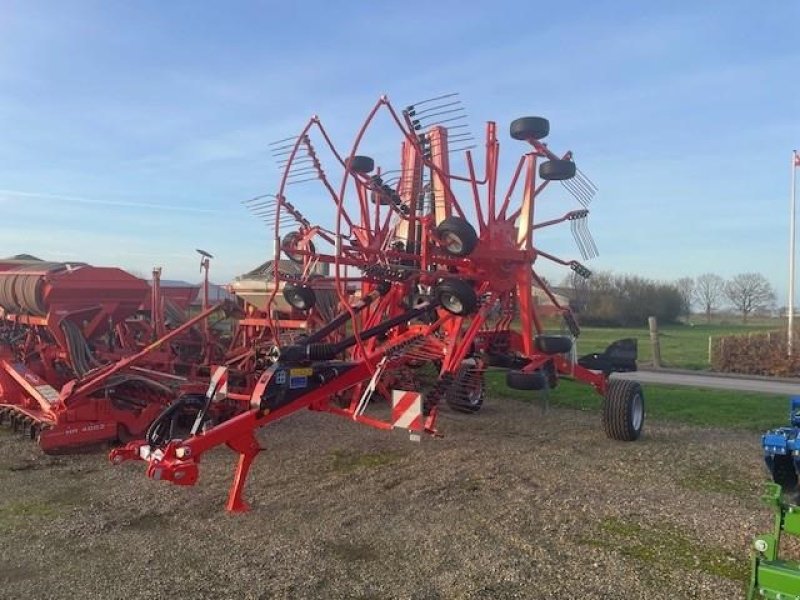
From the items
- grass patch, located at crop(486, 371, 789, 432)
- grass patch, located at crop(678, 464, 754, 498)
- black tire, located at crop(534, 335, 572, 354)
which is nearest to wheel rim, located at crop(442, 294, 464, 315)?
black tire, located at crop(534, 335, 572, 354)

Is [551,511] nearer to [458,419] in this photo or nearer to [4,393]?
[458,419]

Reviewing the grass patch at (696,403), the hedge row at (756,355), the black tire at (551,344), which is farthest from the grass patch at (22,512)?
the hedge row at (756,355)

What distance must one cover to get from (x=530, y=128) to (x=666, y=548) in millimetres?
4889

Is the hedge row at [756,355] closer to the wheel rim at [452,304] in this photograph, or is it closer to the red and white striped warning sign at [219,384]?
the wheel rim at [452,304]

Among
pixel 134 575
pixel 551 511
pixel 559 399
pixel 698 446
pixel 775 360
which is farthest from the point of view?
pixel 775 360

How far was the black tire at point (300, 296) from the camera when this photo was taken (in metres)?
7.77

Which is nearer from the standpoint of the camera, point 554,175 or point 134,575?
point 134,575

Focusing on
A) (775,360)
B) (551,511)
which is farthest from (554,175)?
(775,360)

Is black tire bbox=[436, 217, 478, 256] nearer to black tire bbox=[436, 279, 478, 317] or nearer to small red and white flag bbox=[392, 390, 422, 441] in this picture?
black tire bbox=[436, 279, 478, 317]

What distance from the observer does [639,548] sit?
194 inches

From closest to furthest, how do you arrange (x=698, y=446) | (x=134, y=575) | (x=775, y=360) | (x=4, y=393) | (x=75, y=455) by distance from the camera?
(x=134, y=575) → (x=75, y=455) → (x=698, y=446) → (x=4, y=393) → (x=775, y=360)

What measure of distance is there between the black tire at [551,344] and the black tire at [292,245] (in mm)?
2940

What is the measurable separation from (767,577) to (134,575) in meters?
3.49

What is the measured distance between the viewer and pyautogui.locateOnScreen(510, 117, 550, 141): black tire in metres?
8.21
